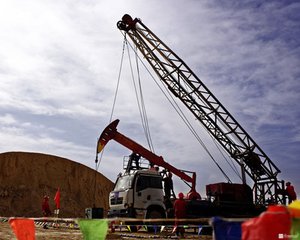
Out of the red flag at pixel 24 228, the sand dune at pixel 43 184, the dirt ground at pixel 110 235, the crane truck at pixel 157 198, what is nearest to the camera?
the red flag at pixel 24 228

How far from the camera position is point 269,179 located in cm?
2869

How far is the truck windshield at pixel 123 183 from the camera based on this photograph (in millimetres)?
20447

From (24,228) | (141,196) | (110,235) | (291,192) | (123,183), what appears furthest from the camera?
(291,192)

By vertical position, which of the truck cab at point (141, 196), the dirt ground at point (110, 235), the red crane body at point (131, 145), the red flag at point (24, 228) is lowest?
the dirt ground at point (110, 235)

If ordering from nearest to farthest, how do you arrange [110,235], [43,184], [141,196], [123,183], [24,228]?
[24,228], [110,235], [141,196], [123,183], [43,184]

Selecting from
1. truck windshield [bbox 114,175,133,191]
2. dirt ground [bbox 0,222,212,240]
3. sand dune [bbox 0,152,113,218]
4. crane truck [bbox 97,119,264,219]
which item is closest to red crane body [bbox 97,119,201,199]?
crane truck [bbox 97,119,264,219]

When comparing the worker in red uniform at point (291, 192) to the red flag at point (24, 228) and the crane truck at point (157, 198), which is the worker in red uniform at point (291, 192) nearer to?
the crane truck at point (157, 198)

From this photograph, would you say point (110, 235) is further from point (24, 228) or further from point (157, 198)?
point (24, 228)

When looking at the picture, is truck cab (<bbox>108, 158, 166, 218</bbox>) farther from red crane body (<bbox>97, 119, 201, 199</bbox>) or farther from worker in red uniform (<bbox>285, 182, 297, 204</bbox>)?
worker in red uniform (<bbox>285, 182, 297, 204</bbox>)

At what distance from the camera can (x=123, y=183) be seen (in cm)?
2091

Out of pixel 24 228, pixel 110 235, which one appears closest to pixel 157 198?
pixel 110 235

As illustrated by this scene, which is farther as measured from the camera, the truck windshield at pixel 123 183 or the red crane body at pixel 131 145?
the red crane body at pixel 131 145

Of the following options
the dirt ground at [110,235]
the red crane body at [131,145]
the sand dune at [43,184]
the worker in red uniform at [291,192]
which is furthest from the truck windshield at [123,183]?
the sand dune at [43,184]

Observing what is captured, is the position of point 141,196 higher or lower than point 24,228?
higher
